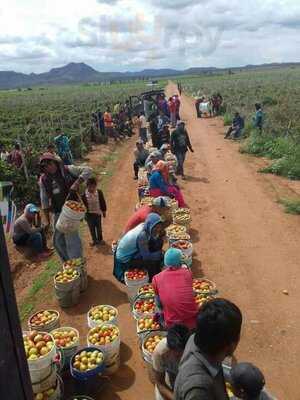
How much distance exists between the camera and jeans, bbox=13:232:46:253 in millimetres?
10316

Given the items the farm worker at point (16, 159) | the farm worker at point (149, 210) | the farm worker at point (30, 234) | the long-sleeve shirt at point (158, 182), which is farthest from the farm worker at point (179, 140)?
the farm worker at point (149, 210)

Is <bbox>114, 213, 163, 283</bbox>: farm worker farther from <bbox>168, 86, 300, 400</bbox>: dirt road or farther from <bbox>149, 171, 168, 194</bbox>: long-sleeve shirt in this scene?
<bbox>149, 171, 168, 194</bbox>: long-sleeve shirt

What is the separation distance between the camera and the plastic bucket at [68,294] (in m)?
7.65

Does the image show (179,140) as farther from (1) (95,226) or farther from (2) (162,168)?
(1) (95,226)

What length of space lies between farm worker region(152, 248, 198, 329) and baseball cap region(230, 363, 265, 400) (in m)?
1.32

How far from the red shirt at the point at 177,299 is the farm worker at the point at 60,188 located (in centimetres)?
304

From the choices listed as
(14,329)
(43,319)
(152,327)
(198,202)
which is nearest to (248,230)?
(198,202)

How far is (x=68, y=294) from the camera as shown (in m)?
7.71

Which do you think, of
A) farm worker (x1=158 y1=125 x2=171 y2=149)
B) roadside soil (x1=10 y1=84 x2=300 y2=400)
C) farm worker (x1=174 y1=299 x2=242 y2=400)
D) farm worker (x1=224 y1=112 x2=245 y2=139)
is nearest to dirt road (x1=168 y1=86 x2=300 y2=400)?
roadside soil (x1=10 y1=84 x2=300 y2=400)

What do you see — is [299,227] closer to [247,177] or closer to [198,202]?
[198,202]

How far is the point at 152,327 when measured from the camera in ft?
20.2

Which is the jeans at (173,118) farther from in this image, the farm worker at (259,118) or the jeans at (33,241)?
the jeans at (33,241)

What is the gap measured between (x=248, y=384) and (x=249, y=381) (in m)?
0.04

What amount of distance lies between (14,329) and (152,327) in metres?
4.07
